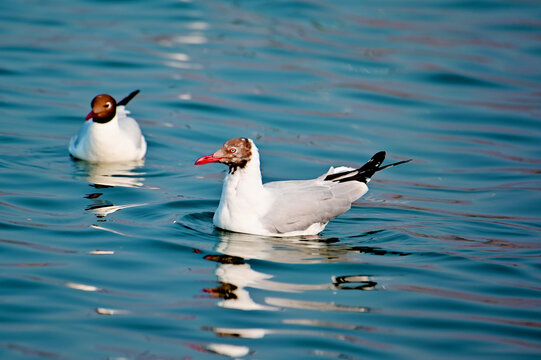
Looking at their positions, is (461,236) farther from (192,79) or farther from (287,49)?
(287,49)

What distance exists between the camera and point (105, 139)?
11.6 metres

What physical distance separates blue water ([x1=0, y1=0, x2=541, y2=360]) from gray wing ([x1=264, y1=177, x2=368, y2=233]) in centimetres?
23

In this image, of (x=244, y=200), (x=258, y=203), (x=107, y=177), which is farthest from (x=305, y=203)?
(x=107, y=177)

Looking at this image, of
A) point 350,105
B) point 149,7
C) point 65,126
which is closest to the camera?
point 65,126

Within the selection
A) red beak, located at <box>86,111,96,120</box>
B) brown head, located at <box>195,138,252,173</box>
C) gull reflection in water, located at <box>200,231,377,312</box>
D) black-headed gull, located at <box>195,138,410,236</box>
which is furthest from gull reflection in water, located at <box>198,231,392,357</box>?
red beak, located at <box>86,111,96,120</box>

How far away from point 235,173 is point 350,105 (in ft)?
22.7

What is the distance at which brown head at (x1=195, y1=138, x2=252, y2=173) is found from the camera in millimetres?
8680

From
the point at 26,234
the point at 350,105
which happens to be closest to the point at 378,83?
the point at 350,105

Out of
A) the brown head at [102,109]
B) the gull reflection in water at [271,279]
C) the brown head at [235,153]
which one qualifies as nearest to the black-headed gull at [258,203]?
the brown head at [235,153]

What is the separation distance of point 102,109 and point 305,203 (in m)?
3.84

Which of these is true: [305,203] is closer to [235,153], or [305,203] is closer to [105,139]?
[235,153]

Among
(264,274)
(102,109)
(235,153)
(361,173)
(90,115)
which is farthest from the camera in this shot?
(102,109)

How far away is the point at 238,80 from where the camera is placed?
16.6m

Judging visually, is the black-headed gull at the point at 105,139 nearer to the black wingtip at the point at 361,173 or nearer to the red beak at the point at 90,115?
the red beak at the point at 90,115
